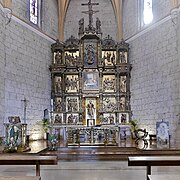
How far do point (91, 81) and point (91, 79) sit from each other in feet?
0.35

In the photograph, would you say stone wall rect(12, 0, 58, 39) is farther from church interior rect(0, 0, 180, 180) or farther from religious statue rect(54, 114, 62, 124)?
religious statue rect(54, 114, 62, 124)

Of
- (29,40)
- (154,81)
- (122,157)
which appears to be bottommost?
(122,157)

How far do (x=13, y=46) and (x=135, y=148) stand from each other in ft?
23.5

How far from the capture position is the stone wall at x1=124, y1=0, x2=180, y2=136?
1315 cm

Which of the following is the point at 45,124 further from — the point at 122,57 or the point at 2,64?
the point at 122,57

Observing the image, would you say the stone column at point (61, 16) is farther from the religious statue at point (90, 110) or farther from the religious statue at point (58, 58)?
the religious statue at point (90, 110)

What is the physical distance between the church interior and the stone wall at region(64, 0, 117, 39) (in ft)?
0.19

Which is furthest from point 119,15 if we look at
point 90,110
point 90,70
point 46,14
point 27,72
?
point 27,72

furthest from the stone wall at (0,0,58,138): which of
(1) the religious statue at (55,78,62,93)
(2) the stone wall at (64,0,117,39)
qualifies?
(2) the stone wall at (64,0,117,39)

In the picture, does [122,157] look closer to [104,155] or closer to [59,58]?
[104,155]

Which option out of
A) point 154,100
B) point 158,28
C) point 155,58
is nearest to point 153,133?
point 154,100

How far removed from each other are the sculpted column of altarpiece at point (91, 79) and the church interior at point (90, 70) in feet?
0.17

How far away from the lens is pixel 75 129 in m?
12.5

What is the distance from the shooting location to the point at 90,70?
15898mm
